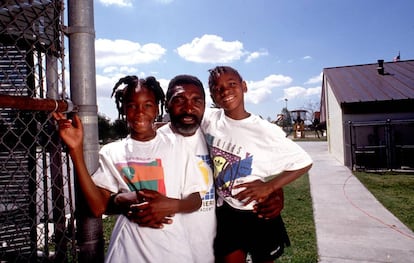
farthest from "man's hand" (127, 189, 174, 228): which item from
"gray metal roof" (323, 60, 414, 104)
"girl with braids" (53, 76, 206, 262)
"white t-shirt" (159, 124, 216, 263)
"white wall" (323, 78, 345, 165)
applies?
"white wall" (323, 78, 345, 165)

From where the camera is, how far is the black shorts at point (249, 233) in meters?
2.03

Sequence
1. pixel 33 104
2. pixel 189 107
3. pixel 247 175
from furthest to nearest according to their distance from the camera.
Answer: pixel 247 175 → pixel 189 107 → pixel 33 104

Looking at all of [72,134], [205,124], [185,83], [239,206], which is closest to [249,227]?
[239,206]

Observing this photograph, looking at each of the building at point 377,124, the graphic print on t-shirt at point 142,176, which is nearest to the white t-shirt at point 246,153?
the graphic print on t-shirt at point 142,176

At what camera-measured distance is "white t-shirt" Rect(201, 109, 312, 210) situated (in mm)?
2033

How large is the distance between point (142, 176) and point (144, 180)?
0.08 ft

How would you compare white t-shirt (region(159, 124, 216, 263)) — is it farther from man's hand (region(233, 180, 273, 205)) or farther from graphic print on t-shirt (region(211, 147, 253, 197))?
man's hand (region(233, 180, 273, 205))

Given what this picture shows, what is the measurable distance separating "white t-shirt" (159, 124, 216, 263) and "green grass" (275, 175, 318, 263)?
8.33 ft

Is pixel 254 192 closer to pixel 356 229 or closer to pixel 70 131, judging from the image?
pixel 70 131

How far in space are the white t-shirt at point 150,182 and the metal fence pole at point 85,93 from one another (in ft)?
0.46

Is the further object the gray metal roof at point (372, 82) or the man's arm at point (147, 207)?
the gray metal roof at point (372, 82)

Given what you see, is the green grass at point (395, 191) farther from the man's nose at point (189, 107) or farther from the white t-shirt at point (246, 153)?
the man's nose at point (189, 107)

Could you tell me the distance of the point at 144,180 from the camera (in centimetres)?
168

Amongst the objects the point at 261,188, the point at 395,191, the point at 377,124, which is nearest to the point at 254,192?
the point at 261,188
